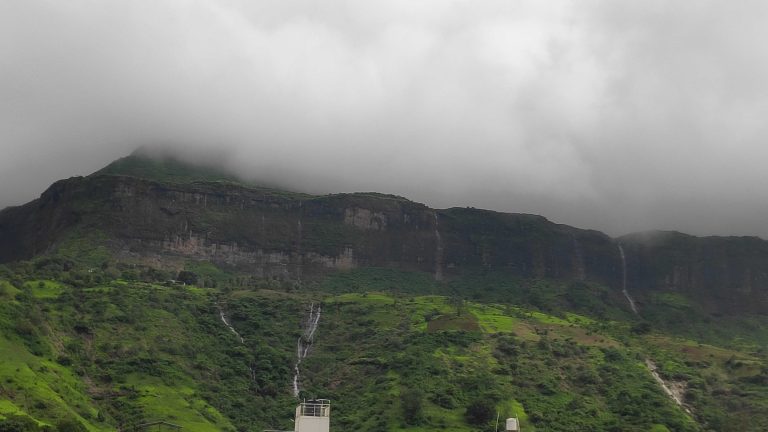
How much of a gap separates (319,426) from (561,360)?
274 ft

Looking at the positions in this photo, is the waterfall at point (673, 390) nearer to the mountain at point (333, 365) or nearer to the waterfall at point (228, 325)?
the mountain at point (333, 365)

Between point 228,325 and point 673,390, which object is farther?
point 228,325

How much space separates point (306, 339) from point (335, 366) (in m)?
15.7

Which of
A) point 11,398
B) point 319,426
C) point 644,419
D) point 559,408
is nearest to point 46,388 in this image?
point 11,398

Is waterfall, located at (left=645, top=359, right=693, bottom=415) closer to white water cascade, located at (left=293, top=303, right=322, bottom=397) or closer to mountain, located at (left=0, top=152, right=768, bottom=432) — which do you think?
mountain, located at (left=0, top=152, right=768, bottom=432)

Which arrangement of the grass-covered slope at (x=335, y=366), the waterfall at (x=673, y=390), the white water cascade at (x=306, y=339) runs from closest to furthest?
the grass-covered slope at (x=335, y=366)
the waterfall at (x=673, y=390)
the white water cascade at (x=306, y=339)

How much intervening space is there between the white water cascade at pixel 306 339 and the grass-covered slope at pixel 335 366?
135cm

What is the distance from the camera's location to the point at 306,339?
18062cm

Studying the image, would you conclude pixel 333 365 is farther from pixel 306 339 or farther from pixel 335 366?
pixel 306 339

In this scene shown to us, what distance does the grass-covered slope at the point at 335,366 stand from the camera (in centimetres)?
12794

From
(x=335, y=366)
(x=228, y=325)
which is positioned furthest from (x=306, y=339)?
(x=335, y=366)

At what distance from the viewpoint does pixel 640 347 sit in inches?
7101

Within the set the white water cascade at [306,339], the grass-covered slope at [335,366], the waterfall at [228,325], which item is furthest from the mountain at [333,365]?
the white water cascade at [306,339]

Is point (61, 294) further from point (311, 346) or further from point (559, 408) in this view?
point (559, 408)
